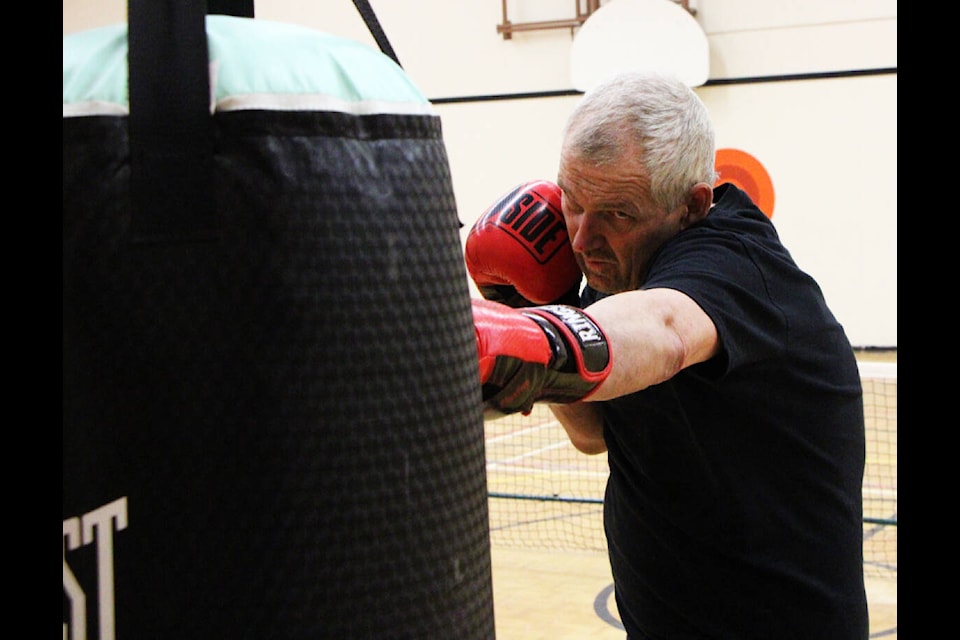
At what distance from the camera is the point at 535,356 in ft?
3.28

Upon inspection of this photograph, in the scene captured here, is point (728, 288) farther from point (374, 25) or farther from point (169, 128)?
point (169, 128)

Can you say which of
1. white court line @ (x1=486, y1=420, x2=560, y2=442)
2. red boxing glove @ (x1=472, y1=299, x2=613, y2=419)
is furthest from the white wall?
red boxing glove @ (x1=472, y1=299, x2=613, y2=419)

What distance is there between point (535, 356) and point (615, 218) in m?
0.66

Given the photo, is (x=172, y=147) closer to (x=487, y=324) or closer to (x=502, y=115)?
(x=487, y=324)

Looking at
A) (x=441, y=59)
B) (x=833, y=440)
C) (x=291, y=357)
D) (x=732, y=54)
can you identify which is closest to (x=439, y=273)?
(x=291, y=357)

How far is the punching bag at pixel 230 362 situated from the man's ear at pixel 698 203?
1.00 metres

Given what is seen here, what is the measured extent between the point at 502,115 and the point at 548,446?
147 inches

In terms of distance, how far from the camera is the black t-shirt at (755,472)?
4.86 feet

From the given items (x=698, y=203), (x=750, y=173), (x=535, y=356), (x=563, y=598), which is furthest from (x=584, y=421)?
(x=750, y=173)

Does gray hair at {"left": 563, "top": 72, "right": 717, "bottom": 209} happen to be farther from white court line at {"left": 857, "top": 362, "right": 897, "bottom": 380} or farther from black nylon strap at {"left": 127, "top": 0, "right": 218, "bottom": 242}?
white court line at {"left": 857, "top": 362, "right": 897, "bottom": 380}

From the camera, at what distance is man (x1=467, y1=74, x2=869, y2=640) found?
1473mm

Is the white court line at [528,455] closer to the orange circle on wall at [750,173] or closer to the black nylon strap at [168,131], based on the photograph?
the orange circle on wall at [750,173]

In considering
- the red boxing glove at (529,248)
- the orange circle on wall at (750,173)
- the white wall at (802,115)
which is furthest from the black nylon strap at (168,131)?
the white wall at (802,115)

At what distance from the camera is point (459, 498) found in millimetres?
727
